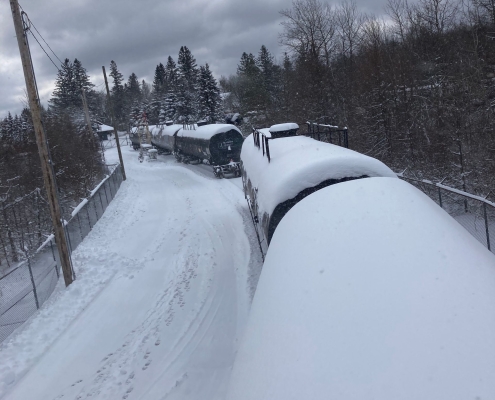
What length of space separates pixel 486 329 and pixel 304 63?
37.4m

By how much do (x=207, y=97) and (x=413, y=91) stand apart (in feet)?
118

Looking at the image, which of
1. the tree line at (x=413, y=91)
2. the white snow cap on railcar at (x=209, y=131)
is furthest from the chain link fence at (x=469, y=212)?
the white snow cap on railcar at (x=209, y=131)

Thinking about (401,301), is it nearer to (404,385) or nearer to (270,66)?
(404,385)

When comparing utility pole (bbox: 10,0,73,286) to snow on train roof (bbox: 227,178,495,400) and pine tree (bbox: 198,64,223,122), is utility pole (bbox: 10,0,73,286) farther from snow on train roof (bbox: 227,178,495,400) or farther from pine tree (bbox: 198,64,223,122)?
pine tree (bbox: 198,64,223,122)

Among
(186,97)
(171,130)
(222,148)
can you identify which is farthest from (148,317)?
(186,97)

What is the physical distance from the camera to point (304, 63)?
123 feet

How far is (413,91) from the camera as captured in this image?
27.6m

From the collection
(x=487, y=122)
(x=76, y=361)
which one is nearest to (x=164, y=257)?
(x=76, y=361)

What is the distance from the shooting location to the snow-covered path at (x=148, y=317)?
→ 754cm

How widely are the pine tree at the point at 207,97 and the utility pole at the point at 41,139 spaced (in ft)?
155

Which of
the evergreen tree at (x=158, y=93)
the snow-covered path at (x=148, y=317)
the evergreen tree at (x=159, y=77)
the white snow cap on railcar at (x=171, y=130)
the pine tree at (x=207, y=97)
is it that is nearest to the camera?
the snow-covered path at (x=148, y=317)

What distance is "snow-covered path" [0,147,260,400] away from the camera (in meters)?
7.54

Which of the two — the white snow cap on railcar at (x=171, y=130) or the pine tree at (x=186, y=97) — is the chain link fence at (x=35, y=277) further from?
the pine tree at (x=186, y=97)

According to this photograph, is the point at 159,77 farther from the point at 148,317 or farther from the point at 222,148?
the point at 148,317
